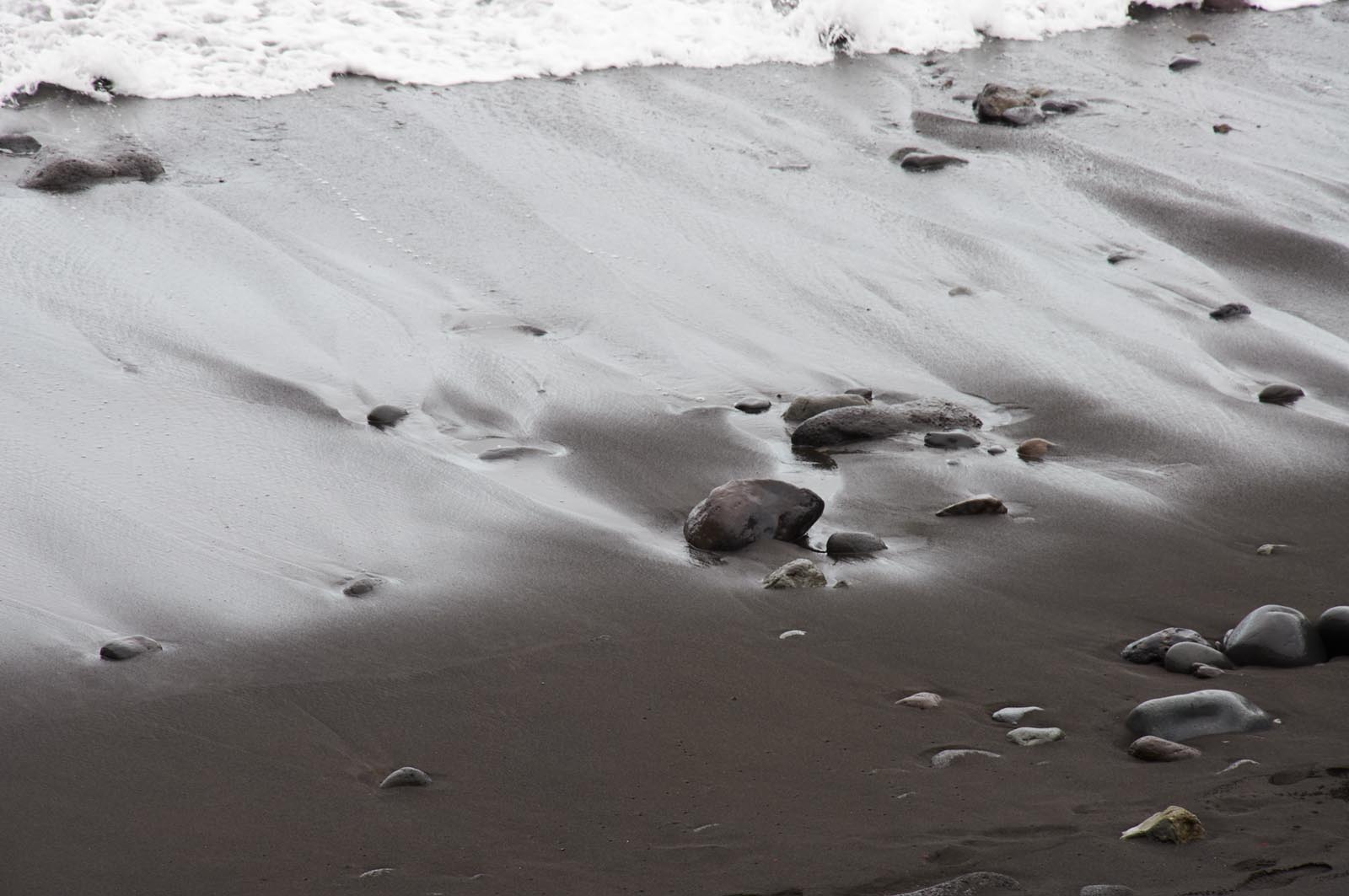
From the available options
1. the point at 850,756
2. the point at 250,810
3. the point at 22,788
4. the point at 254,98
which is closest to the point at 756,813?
the point at 850,756

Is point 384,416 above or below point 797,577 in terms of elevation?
below

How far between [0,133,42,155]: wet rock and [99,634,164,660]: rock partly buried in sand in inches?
178

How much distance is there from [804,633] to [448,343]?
7.42 ft

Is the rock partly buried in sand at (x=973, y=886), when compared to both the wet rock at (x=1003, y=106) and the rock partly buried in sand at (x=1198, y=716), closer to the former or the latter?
the rock partly buried in sand at (x=1198, y=716)

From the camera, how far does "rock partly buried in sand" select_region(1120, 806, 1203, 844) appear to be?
221 cm

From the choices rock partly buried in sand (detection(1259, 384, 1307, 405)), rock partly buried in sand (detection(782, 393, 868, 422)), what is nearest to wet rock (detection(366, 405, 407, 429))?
rock partly buried in sand (detection(782, 393, 868, 422))

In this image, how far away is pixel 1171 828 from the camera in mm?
2217

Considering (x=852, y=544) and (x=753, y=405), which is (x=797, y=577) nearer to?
(x=852, y=544)

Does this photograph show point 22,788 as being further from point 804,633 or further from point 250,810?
point 804,633

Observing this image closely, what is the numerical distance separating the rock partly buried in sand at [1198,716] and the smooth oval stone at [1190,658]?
0.80 ft

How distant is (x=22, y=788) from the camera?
2535 mm

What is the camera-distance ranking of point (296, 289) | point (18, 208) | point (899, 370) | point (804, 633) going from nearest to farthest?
point (804, 633)
point (899, 370)
point (296, 289)
point (18, 208)

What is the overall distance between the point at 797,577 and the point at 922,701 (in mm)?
643

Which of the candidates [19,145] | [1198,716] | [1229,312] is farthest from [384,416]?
[19,145]
